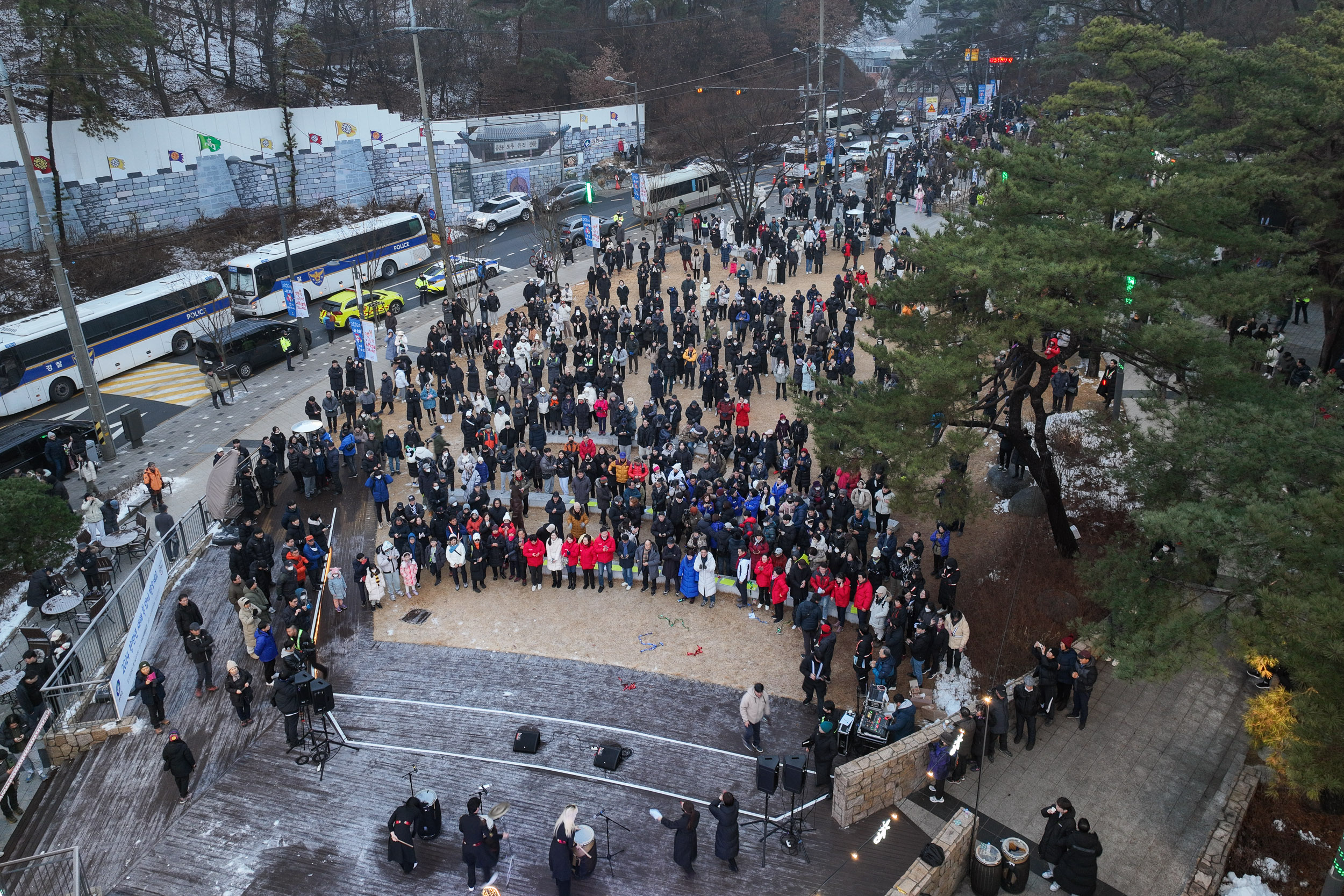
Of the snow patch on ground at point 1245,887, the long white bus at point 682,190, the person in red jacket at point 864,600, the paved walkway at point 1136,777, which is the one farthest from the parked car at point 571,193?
the snow patch on ground at point 1245,887

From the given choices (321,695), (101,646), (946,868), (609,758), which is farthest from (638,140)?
(946,868)

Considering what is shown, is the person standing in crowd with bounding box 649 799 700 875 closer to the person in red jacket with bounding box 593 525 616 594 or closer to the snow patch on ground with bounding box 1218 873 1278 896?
the snow patch on ground with bounding box 1218 873 1278 896

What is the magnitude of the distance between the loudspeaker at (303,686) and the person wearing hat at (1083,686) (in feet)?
34.2

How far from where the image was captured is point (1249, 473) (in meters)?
10.9

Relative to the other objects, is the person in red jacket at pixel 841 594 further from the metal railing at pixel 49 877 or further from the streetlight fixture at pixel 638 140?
the streetlight fixture at pixel 638 140

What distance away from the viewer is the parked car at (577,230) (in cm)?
3891

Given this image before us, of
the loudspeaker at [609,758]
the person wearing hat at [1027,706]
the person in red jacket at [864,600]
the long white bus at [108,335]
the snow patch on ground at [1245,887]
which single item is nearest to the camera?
the snow patch on ground at [1245,887]

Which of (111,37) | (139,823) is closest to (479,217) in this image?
(111,37)

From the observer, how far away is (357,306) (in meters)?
32.6

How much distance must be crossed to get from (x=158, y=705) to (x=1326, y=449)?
15.1 m

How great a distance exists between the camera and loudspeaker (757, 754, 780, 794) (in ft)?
38.3

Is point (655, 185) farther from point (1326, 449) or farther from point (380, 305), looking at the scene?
point (1326, 449)

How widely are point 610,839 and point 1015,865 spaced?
4666mm

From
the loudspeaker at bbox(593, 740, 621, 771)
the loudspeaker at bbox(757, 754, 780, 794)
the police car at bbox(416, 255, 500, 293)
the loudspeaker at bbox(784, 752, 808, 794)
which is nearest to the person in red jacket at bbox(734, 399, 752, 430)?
the loudspeaker at bbox(593, 740, 621, 771)
